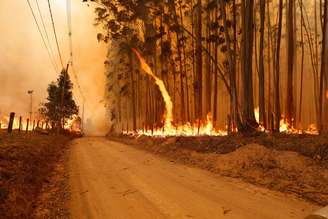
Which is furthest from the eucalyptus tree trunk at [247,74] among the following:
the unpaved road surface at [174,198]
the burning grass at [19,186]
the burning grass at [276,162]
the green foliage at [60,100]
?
the green foliage at [60,100]

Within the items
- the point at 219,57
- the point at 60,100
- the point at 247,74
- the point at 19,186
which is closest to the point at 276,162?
the point at 247,74

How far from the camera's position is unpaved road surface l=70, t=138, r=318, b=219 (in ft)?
18.9

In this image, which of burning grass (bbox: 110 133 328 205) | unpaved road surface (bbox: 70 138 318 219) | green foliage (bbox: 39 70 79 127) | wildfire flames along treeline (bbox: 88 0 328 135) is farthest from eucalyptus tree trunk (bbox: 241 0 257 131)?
green foliage (bbox: 39 70 79 127)

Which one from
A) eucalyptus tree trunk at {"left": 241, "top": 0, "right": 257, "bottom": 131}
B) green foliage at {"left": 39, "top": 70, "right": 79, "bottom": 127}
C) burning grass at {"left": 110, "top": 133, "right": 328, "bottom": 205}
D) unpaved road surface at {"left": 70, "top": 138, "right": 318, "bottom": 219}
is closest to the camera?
unpaved road surface at {"left": 70, "top": 138, "right": 318, "bottom": 219}

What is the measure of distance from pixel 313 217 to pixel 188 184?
5.06 metres

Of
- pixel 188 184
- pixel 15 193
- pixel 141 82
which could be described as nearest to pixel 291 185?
pixel 188 184

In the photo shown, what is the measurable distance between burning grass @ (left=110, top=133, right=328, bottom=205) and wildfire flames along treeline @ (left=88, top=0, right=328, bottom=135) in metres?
1.91

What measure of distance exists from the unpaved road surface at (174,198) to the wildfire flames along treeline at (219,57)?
6496mm

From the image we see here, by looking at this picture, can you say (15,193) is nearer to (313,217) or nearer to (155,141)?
(313,217)

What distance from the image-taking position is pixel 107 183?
862 cm

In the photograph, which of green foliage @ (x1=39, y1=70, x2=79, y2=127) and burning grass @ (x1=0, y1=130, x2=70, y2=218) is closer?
burning grass @ (x1=0, y1=130, x2=70, y2=218)

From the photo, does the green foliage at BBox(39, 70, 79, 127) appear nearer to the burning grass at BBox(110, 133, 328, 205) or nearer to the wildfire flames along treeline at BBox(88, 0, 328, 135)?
the wildfire flames along treeline at BBox(88, 0, 328, 135)

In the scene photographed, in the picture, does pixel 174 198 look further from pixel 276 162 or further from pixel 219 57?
pixel 219 57

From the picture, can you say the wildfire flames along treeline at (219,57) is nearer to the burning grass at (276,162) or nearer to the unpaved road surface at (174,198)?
the burning grass at (276,162)
